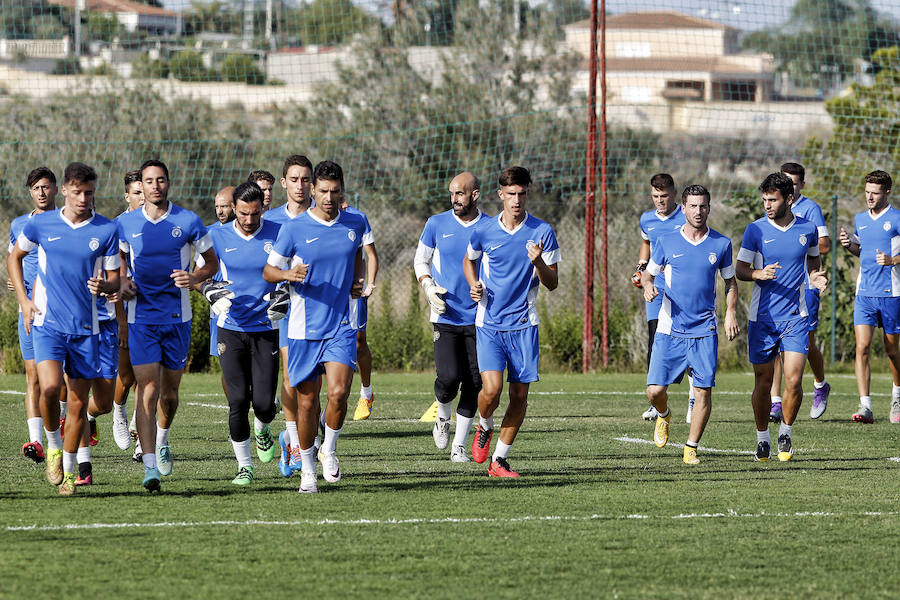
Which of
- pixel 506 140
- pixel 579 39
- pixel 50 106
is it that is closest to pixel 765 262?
pixel 506 140

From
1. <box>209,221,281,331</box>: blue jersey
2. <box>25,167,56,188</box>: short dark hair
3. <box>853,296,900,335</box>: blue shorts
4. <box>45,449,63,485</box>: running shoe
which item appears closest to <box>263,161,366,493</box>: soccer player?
<box>209,221,281,331</box>: blue jersey

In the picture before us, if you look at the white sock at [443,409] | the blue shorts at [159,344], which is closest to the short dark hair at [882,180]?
the white sock at [443,409]

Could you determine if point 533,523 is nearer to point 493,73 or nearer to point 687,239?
point 687,239

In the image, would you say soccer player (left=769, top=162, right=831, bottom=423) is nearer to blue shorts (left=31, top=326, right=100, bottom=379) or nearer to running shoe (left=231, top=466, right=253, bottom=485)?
running shoe (left=231, top=466, right=253, bottom=485)

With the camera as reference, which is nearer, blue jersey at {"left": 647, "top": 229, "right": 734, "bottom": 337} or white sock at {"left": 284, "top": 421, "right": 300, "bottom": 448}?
white sock at {"left": 284, "top": 421, "right": 300, "bottom": 448}

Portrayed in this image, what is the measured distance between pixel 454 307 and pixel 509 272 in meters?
1.38

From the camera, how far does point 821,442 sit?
11836mm

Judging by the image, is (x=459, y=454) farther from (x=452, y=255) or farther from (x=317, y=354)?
(x=317, y=354)

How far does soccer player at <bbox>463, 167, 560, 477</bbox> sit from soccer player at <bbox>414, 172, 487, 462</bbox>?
1.09 m

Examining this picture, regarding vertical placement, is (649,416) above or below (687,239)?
below

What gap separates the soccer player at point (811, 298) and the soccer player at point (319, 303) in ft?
14.0

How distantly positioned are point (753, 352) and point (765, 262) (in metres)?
0.69

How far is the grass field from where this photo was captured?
20.2ft

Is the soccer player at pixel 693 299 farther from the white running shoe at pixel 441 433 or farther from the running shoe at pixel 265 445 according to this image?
the running shoe at pixel 265 445
